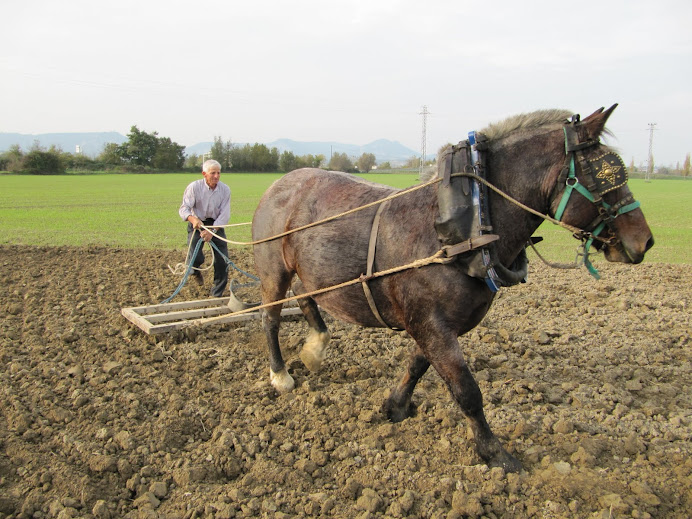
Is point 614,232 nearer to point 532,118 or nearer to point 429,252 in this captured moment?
point 532,118

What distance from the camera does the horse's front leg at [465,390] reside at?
327cm

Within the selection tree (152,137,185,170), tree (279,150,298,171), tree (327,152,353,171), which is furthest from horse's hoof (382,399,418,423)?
tree (152,137,185,170)

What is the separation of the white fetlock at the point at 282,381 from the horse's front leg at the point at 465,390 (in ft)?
5.40

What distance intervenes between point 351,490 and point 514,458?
107 centimetres

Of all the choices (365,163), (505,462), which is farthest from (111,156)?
(505,462)

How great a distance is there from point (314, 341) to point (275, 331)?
1.26 ft

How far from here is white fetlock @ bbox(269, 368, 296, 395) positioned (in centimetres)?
457

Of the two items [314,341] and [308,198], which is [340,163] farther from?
[308,198]

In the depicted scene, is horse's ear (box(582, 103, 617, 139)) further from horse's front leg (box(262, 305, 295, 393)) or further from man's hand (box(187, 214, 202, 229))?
man's hand (box(187, 214, 202, 229))

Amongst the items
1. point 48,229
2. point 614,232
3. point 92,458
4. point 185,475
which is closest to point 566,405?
point 614,232

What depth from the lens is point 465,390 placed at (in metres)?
3.26

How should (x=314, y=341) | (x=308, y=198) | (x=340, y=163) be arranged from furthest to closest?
(x=340, y=163) < (x=314, y=341) < (x=308, y=198)

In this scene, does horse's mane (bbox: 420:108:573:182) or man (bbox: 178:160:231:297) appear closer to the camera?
horse's mane (bbox: 420:108:573:182)

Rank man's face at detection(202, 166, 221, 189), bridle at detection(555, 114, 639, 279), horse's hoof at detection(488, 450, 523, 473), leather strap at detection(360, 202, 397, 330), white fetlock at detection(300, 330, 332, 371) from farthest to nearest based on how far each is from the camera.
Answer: man's face at detection(202, 166, 221, 189)
white fetlock at detection(300, 330, 332, 371)
leather strap at detection(360, 202, 397, 330)
horse's hoof at detection(488, 450, 523, 473)
bridle at detection(555, 114, 639, 279)
